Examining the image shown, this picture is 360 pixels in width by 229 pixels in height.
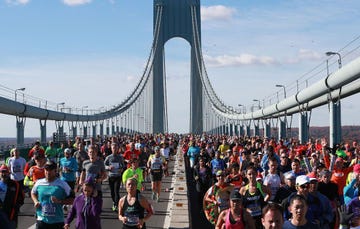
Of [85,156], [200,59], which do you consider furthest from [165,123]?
[85,156]

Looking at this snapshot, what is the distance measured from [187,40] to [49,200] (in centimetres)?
11409

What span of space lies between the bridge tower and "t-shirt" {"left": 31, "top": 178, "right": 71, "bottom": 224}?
10341 cm

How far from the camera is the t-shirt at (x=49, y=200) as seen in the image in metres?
7.95

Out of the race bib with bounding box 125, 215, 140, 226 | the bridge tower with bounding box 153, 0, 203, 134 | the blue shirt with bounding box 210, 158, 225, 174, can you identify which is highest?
the bridge tower with bounding box 153, 0, 203, 134

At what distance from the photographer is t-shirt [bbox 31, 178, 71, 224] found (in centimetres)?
795

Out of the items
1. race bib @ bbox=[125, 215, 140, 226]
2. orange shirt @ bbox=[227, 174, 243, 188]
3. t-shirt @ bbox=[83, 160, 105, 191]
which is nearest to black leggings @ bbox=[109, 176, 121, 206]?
t-shirt @ bbox=[83, 160, 105, 191]

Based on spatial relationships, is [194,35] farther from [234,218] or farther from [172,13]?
[234,218]

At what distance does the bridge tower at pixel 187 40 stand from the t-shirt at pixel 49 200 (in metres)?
103

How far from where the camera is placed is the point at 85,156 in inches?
624

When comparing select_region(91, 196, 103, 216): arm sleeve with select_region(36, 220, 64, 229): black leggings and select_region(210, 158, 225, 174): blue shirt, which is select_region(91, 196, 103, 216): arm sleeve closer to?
select_region(36, 220, 64, 229): black leggings

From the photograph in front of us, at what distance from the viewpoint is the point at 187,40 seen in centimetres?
12119

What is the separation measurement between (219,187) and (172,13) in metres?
115

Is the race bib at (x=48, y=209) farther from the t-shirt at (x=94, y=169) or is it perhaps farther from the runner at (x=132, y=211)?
the t-shirt at (x=94, y=169)

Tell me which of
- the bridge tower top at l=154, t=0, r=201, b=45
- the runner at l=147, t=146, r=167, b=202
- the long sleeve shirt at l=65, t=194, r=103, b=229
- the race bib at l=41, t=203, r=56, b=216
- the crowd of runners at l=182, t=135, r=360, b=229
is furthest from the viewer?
the bridge tower top at l=154, t=0, r=201, b=45
